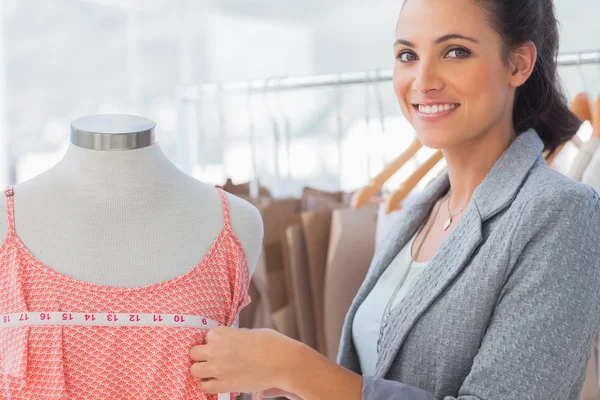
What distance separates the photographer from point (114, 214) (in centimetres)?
126

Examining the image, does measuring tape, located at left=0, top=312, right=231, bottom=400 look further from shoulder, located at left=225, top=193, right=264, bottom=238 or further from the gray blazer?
the gray blazer

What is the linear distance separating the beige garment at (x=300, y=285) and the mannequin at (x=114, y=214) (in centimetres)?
101

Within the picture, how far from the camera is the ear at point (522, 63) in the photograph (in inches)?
58.7

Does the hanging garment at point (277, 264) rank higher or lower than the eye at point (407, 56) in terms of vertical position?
lower

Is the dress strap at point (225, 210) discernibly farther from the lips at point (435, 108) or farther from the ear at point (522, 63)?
the ear at point (522, 63)

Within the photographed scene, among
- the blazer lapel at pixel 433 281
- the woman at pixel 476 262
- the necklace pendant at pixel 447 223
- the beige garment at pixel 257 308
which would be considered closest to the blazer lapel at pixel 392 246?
the woman at pixel 476 262

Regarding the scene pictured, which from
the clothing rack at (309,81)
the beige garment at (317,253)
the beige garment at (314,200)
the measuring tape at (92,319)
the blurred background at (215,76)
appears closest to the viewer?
the measuring tape at (92,319)

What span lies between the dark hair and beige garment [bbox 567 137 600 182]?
0.26 metres

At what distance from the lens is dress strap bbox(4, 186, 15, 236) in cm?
121

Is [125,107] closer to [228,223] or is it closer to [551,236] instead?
[228,223]

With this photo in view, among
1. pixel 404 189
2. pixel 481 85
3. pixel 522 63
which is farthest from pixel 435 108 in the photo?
pixel 404 189

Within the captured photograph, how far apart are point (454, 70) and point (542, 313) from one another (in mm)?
521

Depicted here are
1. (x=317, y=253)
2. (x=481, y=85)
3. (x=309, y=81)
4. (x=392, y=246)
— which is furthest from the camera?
(x=309, y=81)

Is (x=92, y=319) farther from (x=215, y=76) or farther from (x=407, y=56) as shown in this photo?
(x=215, y=76)
